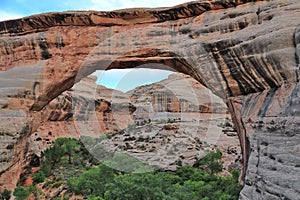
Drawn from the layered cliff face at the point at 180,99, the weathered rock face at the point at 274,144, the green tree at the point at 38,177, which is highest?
the layered cliff face at the point at 180,99

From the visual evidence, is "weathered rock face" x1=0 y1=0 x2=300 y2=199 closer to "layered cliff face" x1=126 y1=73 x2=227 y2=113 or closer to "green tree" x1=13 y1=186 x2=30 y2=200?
"green tree" x1=13 y1=186 x2=30 y2=200

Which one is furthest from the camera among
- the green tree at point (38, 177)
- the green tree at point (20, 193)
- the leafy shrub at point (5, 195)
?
the green tree at point (38, 177)

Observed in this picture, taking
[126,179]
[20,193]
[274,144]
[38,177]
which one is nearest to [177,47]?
[274,144]

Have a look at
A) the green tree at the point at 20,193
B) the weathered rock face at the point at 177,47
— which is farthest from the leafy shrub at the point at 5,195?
the weathered rock face at the point at 177,47

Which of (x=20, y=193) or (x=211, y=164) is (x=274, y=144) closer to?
(x=20, y=193)

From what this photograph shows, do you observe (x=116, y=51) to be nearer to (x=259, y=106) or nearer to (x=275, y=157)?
(x=259, y=106)

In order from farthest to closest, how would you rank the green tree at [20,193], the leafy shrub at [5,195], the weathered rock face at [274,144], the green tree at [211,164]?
the green tree at [211,164], the green tree at [20,193], the leafy shrub at [5,195], the weathered rock face at [274,144]

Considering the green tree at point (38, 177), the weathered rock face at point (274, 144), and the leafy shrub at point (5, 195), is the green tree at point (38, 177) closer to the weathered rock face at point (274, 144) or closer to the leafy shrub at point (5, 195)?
the leafy shrub at point (5, 195)

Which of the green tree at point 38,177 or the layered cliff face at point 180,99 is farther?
the layered cliff face at point 180,99
